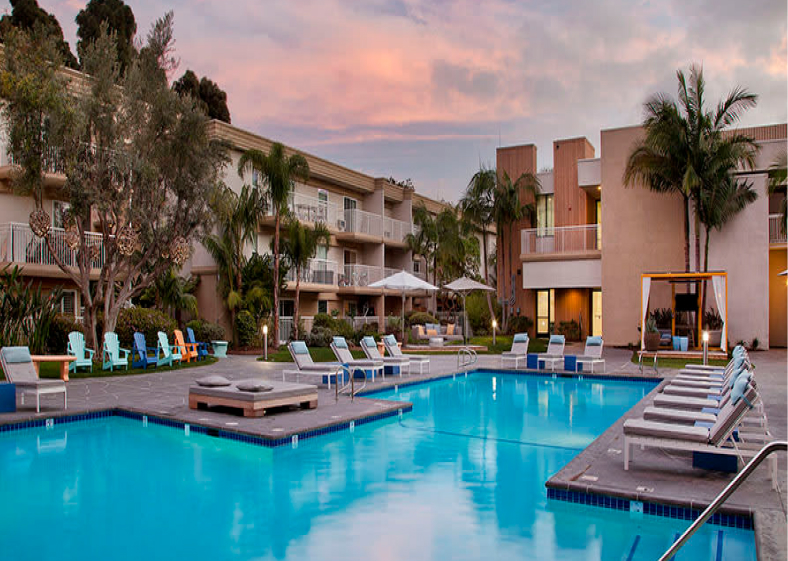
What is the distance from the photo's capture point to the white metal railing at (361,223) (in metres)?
28.5

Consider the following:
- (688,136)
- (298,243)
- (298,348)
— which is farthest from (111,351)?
(688,136)

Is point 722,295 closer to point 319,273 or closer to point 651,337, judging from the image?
Answer: point 651,337

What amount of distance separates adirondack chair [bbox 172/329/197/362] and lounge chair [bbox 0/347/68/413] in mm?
6804

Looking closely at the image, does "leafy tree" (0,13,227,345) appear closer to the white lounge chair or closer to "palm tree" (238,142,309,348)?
"palm tree" (238,142,309,348)

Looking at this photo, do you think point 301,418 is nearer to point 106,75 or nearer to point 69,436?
point 69,436

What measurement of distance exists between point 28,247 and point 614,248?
20.0 m

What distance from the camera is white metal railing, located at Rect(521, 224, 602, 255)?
25000mm

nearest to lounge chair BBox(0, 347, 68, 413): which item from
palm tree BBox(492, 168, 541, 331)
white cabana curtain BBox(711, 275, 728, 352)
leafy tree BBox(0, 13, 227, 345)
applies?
leafy tree BBox(0, 13, 227, 345)

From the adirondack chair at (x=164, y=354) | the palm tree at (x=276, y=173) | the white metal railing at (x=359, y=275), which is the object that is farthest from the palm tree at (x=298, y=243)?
the adirondack chair at (x=164, y=354)

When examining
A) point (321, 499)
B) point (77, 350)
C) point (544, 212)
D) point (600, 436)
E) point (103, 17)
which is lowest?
point (321, 499)

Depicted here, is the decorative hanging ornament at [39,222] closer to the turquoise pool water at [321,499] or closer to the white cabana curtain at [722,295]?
the turquoise pool water at [321,499]

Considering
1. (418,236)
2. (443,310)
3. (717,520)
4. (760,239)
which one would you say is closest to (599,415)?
Answer: (717,520)

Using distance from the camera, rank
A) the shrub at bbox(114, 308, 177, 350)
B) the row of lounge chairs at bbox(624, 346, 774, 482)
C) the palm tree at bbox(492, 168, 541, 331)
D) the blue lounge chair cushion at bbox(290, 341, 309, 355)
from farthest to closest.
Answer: the palm tree at bbox(492, 168, 541, 331)
the shrub at bbox(114, 308, 177, 350)
the blue lounge chair cushion at bbox(290, 341, 309, 355)
the row of lounge chairs at bbox(624, 346, 774, 482)

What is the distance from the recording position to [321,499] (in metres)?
6.61
